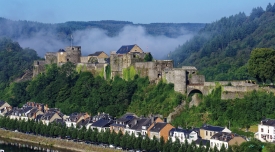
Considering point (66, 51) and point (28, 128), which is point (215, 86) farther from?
point (66, 51)

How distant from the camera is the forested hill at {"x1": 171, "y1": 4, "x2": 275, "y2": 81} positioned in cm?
7412

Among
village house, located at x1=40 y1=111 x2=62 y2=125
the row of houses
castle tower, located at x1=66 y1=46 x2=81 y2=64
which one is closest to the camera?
the row of houses

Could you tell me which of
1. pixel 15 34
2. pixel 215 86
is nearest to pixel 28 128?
pixel 215 86

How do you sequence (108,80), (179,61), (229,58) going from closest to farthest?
(108,80), (229,58), (179,61)

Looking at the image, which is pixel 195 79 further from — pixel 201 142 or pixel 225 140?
pixel 225 140

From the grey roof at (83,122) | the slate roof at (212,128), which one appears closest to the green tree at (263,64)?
the slate roof at (212,128)

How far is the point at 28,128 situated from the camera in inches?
2042

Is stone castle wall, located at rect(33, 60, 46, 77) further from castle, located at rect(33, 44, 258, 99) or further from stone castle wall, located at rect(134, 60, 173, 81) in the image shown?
stone castle wall, located at rect(134, 60, 173, 81)

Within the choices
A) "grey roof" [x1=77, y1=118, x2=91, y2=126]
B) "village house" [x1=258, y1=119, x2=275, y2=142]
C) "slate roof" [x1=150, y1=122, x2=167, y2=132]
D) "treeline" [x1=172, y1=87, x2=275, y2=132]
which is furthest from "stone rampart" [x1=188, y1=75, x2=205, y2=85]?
"village house" [x1=258, y1=119, x2=275, y2=142]

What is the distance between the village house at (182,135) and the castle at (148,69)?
5179 millimetres

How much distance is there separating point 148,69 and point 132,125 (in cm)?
948

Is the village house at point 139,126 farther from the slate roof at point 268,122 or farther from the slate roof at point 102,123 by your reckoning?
the slate roof at point 268,122

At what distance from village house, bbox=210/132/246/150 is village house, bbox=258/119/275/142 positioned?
1.54 metres

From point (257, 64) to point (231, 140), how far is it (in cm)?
1028
